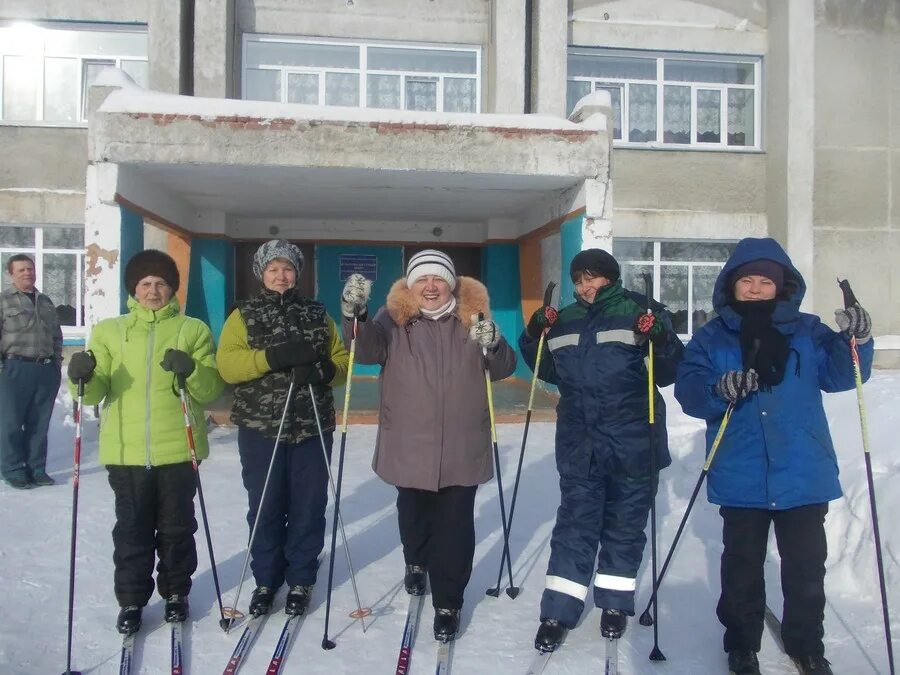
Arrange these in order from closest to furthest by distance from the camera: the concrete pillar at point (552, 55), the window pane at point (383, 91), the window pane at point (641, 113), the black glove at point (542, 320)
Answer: the black glove at point (542, 320)
the concrete pillar at point (552, 55)
the window pane at point (383, 91)
the window pane at point (641, 113)

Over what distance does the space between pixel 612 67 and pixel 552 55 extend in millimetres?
1368

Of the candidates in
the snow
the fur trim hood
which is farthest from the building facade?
the fur trim hood

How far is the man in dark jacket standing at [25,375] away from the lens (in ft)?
18.3

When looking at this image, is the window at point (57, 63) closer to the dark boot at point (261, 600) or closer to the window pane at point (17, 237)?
the window pane at point (17, 237)

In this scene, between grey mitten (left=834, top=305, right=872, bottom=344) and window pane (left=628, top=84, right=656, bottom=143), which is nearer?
grey mitten (left=834, top=305, right=872, bottom=344)

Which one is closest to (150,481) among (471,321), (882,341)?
(471,321)

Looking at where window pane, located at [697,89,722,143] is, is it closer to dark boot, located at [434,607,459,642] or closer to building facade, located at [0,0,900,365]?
building facade, located at [0,0,900,365]

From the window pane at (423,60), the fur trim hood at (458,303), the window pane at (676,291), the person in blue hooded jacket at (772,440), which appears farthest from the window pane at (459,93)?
the person in blue hooded jacket at (772,440)

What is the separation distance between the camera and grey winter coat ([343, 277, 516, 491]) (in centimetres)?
326

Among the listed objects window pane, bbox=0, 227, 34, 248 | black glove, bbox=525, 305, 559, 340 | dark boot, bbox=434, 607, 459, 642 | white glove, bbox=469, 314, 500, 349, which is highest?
window pane, bbox=0, 227, 34, 248

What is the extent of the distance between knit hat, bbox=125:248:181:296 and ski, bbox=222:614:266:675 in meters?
1.60

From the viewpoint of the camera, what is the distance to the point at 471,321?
3354 millimetres

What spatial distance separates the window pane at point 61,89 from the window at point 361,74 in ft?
8.58

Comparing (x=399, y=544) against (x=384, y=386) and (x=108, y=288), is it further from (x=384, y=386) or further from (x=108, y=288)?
(x=108, y=288)
